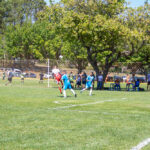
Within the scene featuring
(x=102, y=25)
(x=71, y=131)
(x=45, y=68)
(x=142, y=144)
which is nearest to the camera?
(x=142, y=144)

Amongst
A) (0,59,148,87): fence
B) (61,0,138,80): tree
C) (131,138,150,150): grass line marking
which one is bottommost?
(131,138,150,150): grass line marking

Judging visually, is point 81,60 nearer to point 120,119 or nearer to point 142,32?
point 142,32

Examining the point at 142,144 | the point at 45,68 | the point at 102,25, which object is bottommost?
the point at 142,144

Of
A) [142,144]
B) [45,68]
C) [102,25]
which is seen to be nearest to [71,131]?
[142,144]

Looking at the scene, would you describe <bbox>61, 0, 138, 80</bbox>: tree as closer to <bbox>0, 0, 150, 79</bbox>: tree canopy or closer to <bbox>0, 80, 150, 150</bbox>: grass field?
<bbox>0, 0, 150, 79</bbox>: tree canopy

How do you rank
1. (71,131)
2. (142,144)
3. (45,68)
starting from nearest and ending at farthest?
(142,144)
(71,131)
(45,68)

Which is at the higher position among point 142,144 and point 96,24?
point 96,24

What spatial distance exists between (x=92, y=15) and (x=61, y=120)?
22235 mm

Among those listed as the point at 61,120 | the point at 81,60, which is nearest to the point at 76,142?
the point at 61,120

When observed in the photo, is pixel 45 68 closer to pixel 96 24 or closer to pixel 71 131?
pixel 96 24

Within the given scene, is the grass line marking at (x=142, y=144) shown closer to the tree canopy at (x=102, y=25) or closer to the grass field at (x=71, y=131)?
the grass field at (x=71, y=131)

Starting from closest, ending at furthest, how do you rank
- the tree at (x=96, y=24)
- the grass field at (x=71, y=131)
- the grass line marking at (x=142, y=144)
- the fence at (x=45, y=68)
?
the grass line marking at (x=142, y=144) → the grass field at (x=71, y=131) → the tree at (x=96, y=24) → the fence at (x=45, y=68)

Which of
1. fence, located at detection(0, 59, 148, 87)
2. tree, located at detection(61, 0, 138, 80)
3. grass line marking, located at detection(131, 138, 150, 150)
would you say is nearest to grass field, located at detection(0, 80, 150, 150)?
grass line marking, located at detection(131, 138, 150, 150)

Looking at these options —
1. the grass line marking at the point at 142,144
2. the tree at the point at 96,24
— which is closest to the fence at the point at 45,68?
the tree at the point at 96,24
